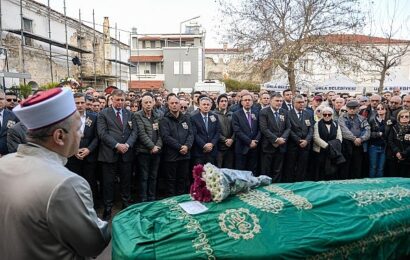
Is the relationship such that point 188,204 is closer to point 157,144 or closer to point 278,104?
point 157,144

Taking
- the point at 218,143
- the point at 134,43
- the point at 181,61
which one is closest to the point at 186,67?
the point at 181,61

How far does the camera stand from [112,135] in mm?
4867

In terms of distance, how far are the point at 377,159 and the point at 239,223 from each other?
4570 millimetres

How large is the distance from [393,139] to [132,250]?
5076 mm

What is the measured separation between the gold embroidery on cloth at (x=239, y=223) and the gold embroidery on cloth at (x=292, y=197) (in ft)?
1.45

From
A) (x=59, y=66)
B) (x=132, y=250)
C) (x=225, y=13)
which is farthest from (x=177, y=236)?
(x=59, y=66)

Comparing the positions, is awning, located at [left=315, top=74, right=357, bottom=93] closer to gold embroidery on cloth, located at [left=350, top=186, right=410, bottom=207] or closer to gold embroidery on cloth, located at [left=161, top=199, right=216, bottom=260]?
gold embroidery on cloth, located at [left=350, top=186, right=410, bottom=207]

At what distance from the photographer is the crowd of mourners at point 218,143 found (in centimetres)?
491

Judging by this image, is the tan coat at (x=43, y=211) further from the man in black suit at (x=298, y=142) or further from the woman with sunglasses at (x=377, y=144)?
the woman with sunglasses at (x=377, y=144)

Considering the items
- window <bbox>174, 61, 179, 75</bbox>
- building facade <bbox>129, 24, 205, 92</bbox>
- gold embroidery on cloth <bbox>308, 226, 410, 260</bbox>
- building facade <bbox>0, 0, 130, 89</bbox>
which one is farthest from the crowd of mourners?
window <bbox>174, 61, 179, 75</bbox>

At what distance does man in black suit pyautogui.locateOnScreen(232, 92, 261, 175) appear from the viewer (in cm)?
574

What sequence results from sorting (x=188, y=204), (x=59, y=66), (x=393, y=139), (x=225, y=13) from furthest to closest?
1. (x=59, y=66)
2. (x=225, y=13)
3. (x=393, y=139)
4. (x=188, y=204)

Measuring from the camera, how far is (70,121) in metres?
1.55

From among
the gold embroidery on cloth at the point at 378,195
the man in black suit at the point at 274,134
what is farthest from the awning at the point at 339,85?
the gold embroidery on cloth at the point at 378,195
